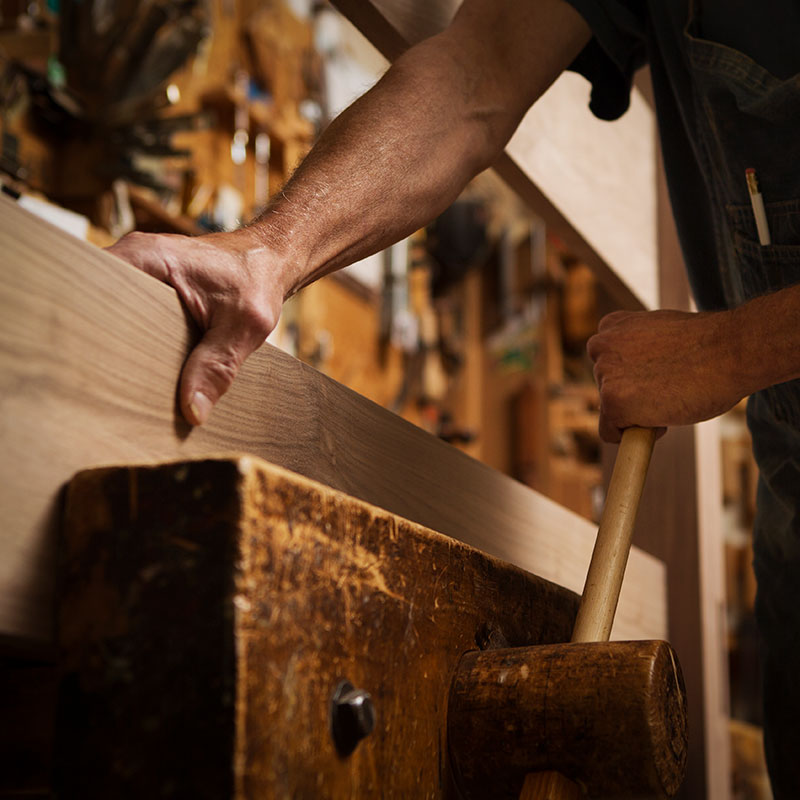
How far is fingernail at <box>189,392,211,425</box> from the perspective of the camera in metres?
0.62

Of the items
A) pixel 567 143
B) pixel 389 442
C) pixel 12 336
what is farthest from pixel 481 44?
pixel 12 336

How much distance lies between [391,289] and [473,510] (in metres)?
3.56

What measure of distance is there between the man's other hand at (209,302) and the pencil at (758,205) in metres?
0.68

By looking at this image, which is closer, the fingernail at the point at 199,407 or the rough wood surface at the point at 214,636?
the rough wood surface at the point at 214,636

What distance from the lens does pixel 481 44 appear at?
1.16 meters

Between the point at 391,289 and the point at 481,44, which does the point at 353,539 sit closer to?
the point at 481,44

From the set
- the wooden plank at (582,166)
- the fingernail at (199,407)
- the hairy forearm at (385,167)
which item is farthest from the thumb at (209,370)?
the wooden plank at (582,166)

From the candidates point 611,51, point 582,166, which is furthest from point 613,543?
point 582,166

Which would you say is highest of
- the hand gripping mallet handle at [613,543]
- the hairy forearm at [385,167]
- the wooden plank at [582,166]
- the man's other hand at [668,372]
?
the wooden plank at [582,166]

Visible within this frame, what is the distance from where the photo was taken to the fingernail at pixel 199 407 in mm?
621

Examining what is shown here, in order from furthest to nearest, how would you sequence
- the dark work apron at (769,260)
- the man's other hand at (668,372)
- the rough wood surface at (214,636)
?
1. the dark work apron at (769,260)
2. the man's other hand at (668,372)
3. the rough wood surface at (214,636)

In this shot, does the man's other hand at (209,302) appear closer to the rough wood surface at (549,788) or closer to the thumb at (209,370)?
the thumb at (209,370)

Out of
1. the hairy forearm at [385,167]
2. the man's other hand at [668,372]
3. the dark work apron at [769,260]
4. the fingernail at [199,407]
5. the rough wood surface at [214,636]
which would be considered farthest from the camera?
the dark work apron at [769,260]

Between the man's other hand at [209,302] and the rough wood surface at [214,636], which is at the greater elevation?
the man's other hand at [209,302]
